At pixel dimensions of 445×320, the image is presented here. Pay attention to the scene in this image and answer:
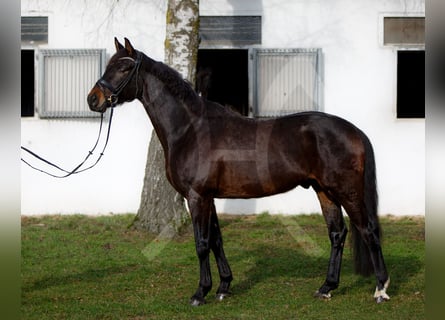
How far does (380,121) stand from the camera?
1038 centimetres

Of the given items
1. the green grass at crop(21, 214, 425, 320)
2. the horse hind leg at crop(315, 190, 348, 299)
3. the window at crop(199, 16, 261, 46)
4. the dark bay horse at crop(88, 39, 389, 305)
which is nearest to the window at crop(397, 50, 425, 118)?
the green grass at crop(21, 214, 425, 320)

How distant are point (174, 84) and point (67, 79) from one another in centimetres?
538

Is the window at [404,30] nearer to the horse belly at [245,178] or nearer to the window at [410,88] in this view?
the window at [410,88]

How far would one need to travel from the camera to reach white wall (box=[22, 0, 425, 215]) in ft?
34.0

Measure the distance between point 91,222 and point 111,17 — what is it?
3.44m

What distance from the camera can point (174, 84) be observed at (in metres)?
5.47

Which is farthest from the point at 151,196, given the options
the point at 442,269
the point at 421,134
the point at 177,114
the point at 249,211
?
the point at 442,269

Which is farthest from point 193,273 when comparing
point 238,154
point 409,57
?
point 409,57

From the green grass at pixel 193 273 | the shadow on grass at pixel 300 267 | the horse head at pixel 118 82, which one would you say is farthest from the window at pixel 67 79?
the horse head at pixel 118 82

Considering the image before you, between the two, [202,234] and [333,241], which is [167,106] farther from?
[333,241]

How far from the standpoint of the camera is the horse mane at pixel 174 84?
17.9 feet

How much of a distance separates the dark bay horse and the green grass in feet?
1.01

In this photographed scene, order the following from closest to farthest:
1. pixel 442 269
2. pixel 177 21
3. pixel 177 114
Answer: pixel 442 269 < pixel 177 114 < pixel 177 21

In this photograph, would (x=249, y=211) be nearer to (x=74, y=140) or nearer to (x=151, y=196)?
(x=151, y=196)
